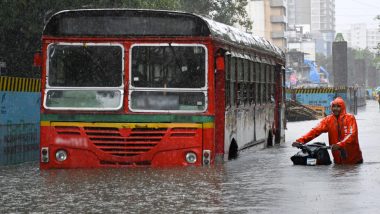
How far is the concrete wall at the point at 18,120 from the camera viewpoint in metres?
21.4

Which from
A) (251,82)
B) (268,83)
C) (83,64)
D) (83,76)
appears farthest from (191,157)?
(268,83)

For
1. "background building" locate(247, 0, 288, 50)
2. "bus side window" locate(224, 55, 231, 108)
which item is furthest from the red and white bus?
"background building" locate(247, 0, 288, 50)

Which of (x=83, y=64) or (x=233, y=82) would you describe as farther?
(x=233, y=82)

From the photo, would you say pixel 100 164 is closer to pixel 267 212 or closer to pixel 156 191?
pixel 156 191

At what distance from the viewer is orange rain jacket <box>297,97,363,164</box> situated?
53.3ft

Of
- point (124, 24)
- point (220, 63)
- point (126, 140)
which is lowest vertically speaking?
point (126, 140)

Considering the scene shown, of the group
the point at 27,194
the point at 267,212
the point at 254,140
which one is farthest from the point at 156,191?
the point at 254,140

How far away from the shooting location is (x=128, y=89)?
15.4 m

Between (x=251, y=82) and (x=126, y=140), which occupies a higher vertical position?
(x=251, y=82)

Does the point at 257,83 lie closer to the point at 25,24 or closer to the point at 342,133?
the point at 342,133

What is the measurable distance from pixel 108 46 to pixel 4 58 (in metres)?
21.5

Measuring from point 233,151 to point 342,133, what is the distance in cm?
223

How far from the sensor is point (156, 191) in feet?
40.5

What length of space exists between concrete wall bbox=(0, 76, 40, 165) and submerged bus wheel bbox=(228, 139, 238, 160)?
19.0 ft
